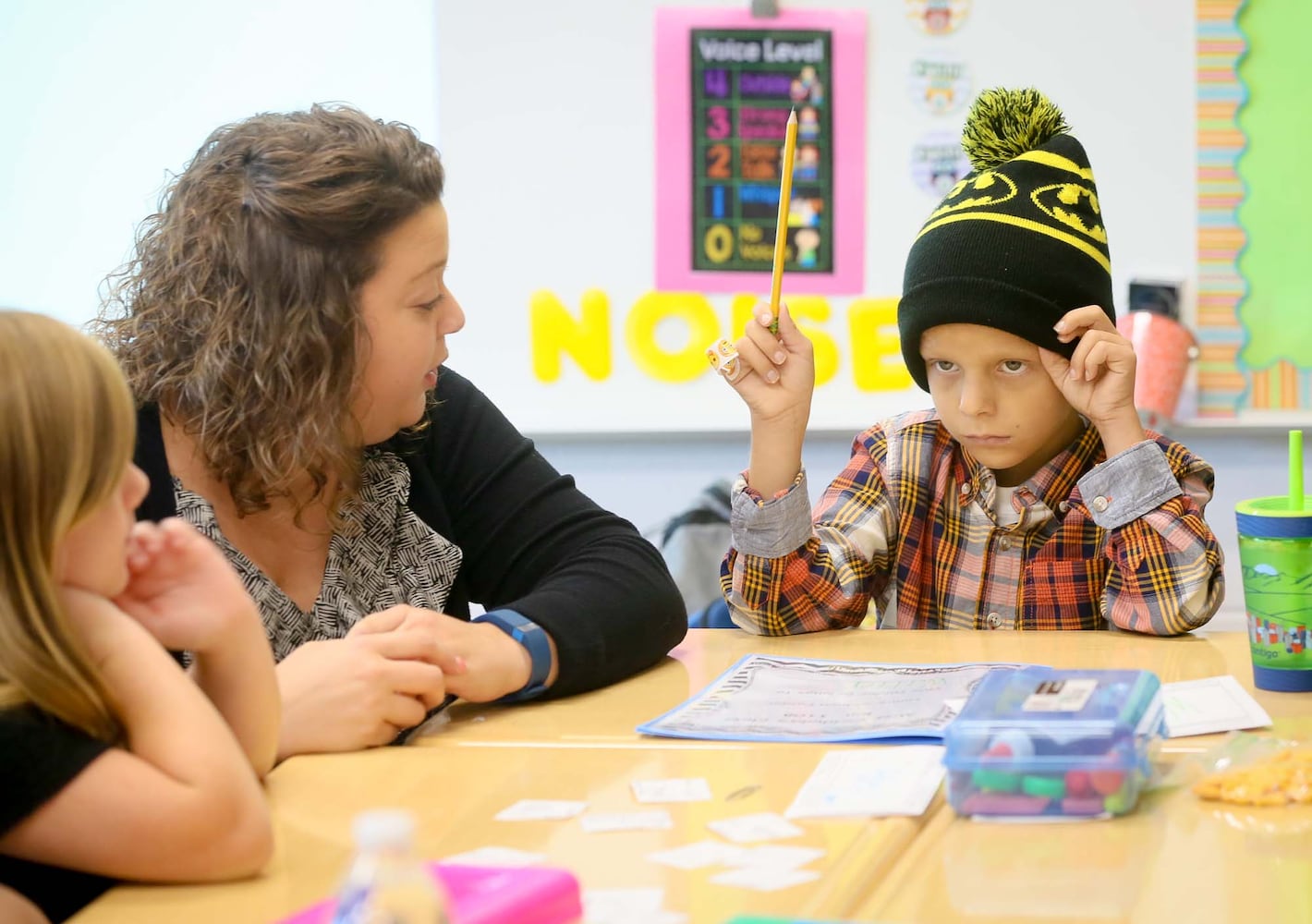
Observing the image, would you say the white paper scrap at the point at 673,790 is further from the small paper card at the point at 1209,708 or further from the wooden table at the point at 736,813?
the small paper card at the point at 1209,708

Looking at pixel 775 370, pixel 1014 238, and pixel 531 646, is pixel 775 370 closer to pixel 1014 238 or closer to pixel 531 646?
pixel 1014 238

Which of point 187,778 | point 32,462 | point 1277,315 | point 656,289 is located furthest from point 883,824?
point 1277,315

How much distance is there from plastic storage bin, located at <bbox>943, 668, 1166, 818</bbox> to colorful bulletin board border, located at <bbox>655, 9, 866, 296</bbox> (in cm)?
205

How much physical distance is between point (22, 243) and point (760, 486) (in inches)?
82.2

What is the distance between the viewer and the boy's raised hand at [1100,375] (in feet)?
4.80

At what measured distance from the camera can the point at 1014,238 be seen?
4.90 feet

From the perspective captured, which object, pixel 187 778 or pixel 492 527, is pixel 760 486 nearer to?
pixel 492 527

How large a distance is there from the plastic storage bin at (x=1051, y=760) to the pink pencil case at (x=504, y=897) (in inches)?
10.8

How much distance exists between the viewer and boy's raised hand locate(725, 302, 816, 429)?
1.53 m

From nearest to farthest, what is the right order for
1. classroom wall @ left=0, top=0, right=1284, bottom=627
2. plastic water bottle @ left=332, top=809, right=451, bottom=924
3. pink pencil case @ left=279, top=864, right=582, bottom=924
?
plastic water bottle @ left=332, top=809, right=451, bottom=924 < pink pencil case @ left=279, top=864, right=582, bottom=924 < classroom wall @ left=0, top=0, right=1284, bottom=627

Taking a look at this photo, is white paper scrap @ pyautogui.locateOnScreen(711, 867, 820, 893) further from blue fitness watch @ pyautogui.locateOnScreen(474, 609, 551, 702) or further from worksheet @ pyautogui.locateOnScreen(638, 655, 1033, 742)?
blue fitness watch @ pyautogui.locateOnScreen(474, 609, 551, 702)

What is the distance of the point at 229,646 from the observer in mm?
854

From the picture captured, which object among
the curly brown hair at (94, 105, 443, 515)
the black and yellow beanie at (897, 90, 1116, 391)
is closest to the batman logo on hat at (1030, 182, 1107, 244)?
the black and yellow beanie at (897, 90, 1116, 391)

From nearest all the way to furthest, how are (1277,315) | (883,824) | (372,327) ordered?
1. (883,824)
2. (372,327)
3. (1277,315)
